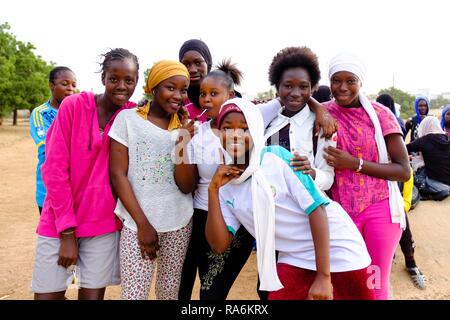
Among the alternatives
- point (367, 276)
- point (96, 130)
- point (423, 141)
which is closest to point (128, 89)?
point (96, 130)

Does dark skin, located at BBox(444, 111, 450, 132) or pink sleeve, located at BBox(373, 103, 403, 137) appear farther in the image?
dark skin, located at BBox(444, 111, 450, 132)

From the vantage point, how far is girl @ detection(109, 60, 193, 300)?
2164 millimetres

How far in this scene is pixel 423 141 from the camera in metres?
6.85

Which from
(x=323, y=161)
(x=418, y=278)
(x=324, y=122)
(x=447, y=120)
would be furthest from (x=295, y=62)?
(x=447, y=120)

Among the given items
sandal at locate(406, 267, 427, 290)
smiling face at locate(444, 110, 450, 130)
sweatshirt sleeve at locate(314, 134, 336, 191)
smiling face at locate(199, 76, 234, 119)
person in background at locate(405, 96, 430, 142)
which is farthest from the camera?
person in background at locate(405, 96, 430, 142)

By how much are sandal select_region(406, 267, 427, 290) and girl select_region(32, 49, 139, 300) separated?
11.0ft

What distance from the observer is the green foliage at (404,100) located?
3443 cm

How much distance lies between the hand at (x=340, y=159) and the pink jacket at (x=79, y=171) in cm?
141

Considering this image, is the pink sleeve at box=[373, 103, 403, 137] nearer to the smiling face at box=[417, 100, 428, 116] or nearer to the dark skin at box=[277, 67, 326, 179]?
the dark skin at box=[277, 67, 326, 179]

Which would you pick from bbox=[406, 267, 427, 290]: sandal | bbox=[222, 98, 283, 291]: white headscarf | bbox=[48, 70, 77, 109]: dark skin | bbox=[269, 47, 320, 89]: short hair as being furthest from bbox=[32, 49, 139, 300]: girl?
bbox=[406, 267, 427, 290]: sandal

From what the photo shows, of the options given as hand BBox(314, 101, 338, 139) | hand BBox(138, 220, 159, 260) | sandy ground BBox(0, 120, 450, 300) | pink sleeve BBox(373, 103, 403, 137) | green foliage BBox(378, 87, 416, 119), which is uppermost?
green foliage BBox(378, 87, 416, 119)

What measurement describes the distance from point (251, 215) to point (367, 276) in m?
0.76

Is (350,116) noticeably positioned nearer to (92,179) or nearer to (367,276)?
(367,276)

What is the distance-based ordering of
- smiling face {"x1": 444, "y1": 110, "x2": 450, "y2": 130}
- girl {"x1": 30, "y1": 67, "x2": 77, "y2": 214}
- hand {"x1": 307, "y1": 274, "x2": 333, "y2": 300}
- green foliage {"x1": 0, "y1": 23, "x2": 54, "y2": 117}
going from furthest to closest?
green foliage {"x1": 0, "y1": 23, "x2": 54, "y2": 117}
smiling face {"x1": 444, "y1": 110, "x2": 450, "y2": 130}
girl {"x1": 30, "y1": 67, "x2": 77, "y2": 214}
hand {"x1": 307, "y1": 274, "x2": 333, "y2": 300}
